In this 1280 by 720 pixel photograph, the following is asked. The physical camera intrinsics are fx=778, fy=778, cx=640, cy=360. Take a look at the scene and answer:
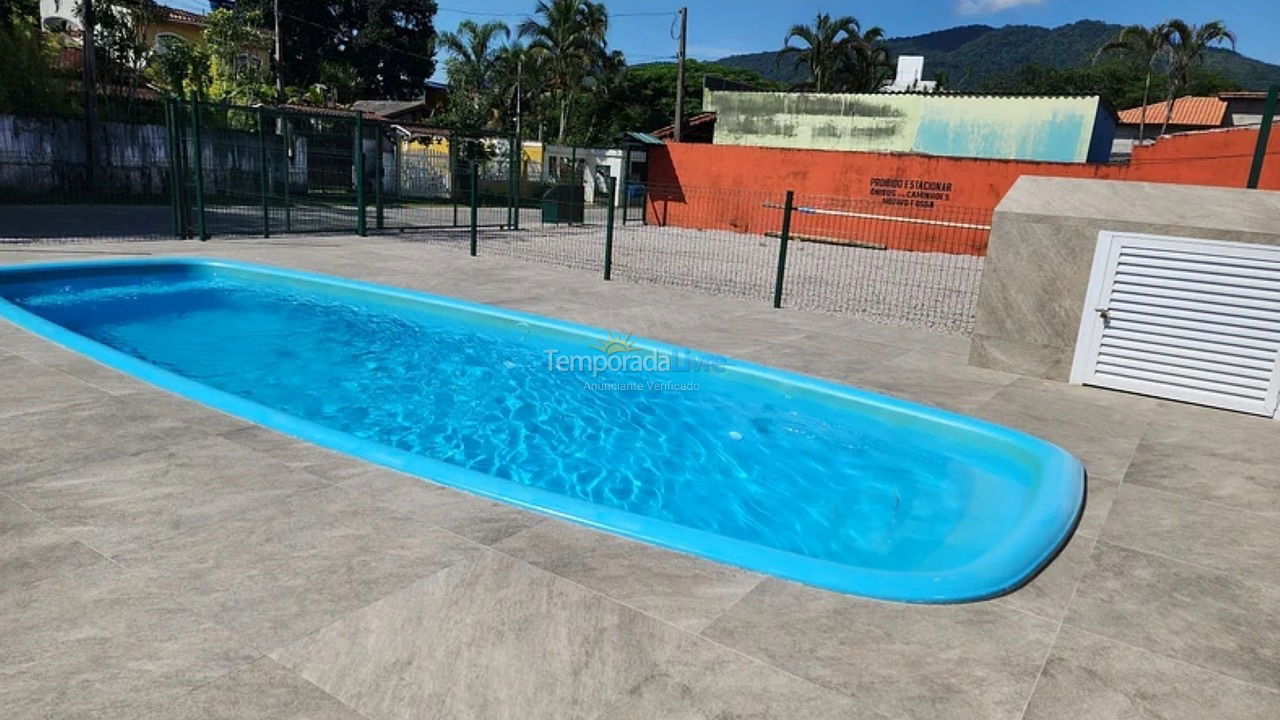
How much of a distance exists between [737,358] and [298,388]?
13.5 feet

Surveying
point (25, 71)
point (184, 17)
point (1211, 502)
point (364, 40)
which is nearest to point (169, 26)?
point (184, 17)

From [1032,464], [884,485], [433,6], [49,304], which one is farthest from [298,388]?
[433,6]

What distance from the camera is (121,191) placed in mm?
22578

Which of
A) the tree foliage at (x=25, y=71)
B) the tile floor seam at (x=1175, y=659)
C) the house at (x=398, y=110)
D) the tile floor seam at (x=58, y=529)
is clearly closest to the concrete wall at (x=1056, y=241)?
the tile floor seam at (x=1175, y=659)

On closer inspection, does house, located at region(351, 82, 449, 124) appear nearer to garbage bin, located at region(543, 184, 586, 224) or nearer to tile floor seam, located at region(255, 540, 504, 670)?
garbage bin, located at region(543, 184, 586, 224)

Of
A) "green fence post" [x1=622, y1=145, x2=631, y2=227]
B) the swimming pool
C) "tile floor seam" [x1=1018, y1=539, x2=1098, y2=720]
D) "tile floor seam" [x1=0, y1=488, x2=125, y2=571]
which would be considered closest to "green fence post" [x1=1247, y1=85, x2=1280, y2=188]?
the swimming pool

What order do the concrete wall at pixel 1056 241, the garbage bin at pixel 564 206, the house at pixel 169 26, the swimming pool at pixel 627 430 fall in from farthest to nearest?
the house at pixel 169 26
the garbage bin at pixel 564 206
the concrete wall at pixel 1056 241
the swimming pool at pixel 627 430

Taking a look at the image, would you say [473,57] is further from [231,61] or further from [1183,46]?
[1183,46]

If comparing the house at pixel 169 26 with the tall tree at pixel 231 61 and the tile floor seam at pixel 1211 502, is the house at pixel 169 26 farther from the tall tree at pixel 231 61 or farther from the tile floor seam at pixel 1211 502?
the tile floor seam at pixel 1211 502

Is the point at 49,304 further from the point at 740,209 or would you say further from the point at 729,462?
the point at 740,209

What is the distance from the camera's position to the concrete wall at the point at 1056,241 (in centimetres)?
638

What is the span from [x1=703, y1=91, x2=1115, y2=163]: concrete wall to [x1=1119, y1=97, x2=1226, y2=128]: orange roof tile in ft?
85.1

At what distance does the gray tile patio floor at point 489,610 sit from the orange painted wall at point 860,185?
1464 centimetres

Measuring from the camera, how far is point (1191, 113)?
4466 centimetres
